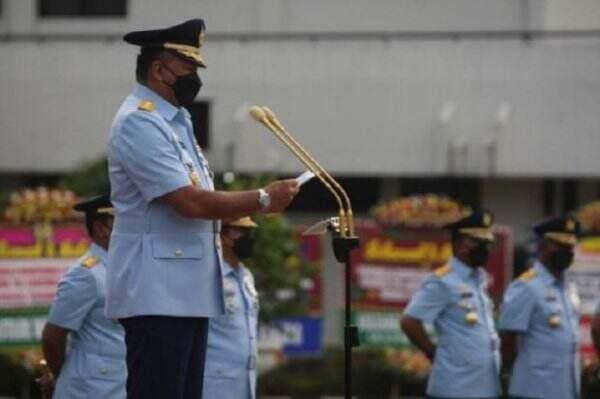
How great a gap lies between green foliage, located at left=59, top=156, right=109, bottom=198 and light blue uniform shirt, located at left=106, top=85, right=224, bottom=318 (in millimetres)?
15785

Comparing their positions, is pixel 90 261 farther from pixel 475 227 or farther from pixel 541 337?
pixel 541 337

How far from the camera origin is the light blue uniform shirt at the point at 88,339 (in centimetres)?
935

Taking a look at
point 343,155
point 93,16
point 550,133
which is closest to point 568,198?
point 550,133

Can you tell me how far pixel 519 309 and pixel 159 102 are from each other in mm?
5638

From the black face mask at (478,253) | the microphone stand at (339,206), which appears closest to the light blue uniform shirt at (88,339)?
the microphone stand at (339,206)

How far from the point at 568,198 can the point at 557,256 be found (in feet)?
51.0

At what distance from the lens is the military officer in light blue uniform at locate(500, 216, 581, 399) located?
480 inches

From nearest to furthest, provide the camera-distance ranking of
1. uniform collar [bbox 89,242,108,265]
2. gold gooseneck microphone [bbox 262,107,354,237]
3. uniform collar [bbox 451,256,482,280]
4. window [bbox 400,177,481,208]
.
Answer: gold gooseneck microphone [bbox 262,107,354,237]
uniform collar [bbox 89,242,108,265]
uniform collar [bbox 451,256,482,280]
window [bbox 400,177,481,208]

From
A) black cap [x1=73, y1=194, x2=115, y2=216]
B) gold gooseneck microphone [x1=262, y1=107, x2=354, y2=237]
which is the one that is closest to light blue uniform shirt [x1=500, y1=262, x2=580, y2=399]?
black cap [x1=73, y1=194, x2=115, y2=216]

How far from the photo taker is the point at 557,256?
12547 mm

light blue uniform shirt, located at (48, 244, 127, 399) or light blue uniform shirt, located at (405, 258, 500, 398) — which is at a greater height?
light blue uniform shirt, located at (48, 244, 127, 399)

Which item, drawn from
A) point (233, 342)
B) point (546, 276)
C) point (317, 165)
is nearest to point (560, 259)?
point (546, 276)

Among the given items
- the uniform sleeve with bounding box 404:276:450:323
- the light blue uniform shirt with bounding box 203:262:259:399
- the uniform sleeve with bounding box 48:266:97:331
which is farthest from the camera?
the uniform sleeve with bounding box 404:276:450:323

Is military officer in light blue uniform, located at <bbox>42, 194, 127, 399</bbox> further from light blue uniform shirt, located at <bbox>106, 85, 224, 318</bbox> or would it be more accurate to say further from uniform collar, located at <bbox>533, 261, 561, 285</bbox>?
uniform collar, located at <bbox>533, 261, 561, 285</bbox>
